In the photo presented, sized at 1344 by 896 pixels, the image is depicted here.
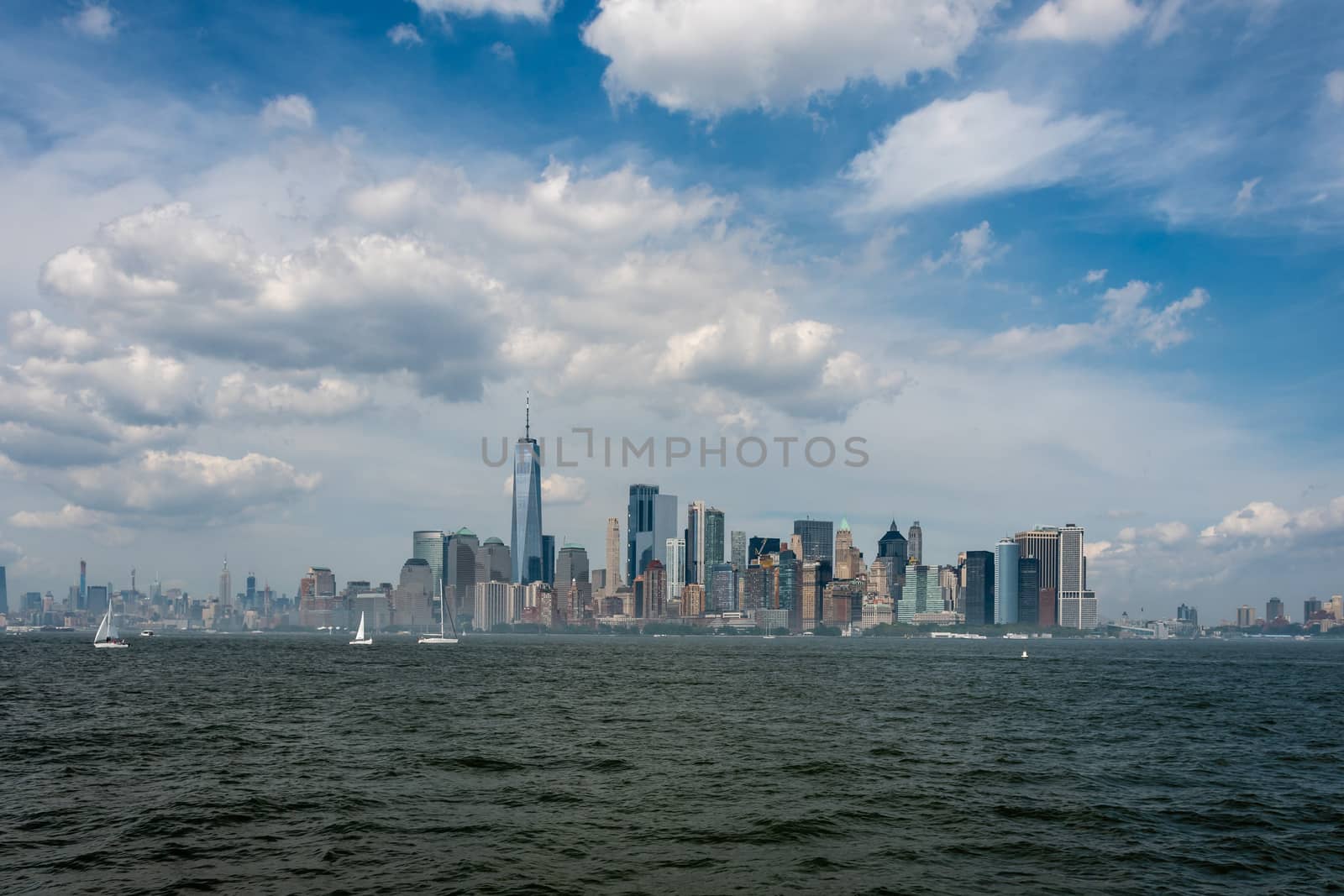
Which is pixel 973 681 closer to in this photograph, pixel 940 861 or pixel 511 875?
pixel 940 861

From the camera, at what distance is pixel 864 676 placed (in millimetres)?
141625

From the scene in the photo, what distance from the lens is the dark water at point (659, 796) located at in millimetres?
32656

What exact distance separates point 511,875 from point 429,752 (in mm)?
27553

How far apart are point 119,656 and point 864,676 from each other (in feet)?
524

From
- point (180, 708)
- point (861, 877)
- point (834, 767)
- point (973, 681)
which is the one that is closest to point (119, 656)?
point (180, 708)

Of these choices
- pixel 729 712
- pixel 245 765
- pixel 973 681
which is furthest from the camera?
pixel 973 681

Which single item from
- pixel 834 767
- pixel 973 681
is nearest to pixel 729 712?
pixel 834 767

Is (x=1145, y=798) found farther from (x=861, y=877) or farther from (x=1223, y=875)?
(x=861, y=877)

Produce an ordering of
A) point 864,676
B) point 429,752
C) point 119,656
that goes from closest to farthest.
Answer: point 429,752 → point 864,676 → point 119,656

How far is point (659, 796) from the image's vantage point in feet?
148

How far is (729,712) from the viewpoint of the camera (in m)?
82.9

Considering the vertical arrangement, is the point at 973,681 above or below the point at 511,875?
below

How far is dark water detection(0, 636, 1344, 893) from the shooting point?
32.7 meters

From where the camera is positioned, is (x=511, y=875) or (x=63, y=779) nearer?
(x=511, y=875)
